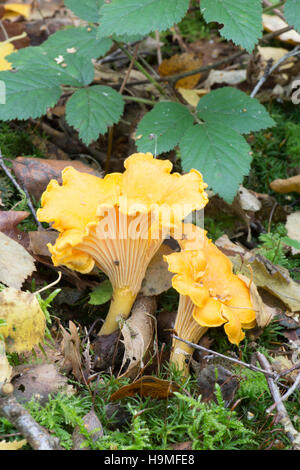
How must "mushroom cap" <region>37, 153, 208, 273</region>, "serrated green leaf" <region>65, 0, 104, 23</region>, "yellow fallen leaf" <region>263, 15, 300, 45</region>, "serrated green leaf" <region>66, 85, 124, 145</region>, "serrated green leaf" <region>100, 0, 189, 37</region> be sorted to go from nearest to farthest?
1. "mushroom cap" <region>37, 153, 208, 273</region>
2. "serrated green leaf" <region>100, 0, 189, 37</region>
3. "serrated green leaf" <region>66, 85, 124, 145</region>
4. "serrated green leaf" <region>65, 0, 104, 23</region>
5. "yellow fallen leaf" <region>263, 15, 300, 45</region>

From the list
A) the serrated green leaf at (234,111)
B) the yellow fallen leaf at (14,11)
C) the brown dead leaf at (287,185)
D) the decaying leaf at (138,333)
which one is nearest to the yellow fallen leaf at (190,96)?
the serrated green leaf at (234,111)

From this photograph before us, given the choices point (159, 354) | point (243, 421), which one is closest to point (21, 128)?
point (159, 354)

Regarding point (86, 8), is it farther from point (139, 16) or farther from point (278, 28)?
point (278, 28)

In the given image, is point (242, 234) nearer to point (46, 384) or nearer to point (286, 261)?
point (286, 261)

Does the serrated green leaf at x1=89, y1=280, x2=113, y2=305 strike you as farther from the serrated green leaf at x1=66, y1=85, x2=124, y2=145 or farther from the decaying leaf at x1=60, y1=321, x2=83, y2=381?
the serrated green leaf at x1=66, y1=85, x2=124, y2=145

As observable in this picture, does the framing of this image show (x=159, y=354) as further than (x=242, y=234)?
No

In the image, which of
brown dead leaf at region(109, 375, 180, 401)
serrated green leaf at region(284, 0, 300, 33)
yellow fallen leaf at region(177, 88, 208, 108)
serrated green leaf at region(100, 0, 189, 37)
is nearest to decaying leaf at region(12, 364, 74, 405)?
brown dead leaf at region(109, 375, 180, 401)

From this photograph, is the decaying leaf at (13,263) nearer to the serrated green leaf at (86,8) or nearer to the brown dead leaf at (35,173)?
the brown dead leaf at (35,173)
